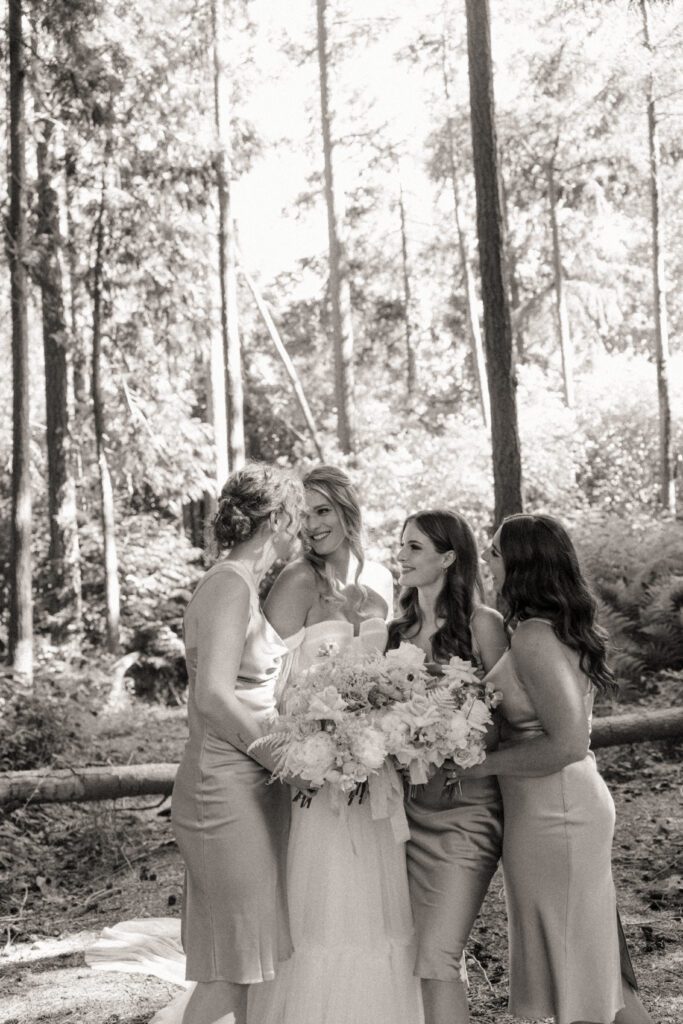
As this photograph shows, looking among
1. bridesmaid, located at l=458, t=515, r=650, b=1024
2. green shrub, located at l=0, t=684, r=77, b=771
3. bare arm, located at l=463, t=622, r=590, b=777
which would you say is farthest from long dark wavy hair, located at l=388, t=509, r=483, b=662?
green shrub, located at l=0, t=684, r=77, b=771

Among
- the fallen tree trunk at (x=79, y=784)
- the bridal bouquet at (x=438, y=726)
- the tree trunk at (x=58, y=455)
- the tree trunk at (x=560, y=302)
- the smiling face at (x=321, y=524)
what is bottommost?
the fallen tree trunk at (x=79, y=784)

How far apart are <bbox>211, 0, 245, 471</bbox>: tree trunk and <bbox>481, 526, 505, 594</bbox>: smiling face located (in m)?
15.2

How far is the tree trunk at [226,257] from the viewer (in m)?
19.2

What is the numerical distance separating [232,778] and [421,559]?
1.13 m

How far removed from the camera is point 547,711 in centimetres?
376

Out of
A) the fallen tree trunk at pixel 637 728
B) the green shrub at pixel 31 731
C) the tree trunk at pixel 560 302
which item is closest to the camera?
the fallen tree trunk at pixel 637 728

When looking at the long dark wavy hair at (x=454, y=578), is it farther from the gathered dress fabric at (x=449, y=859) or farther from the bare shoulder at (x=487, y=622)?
the gathered dress fabric at (x=449, y=859)

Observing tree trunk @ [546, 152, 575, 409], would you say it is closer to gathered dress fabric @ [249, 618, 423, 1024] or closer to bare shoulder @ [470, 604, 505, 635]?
bare shoulder @ [470, 604, 505, 635]

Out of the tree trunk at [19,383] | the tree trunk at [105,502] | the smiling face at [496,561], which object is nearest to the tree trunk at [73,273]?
the tree trunk at [105,502]

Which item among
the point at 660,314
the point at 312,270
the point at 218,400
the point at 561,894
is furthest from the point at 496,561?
the point at 312,270

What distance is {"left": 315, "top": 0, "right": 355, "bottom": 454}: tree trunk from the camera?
2198cm

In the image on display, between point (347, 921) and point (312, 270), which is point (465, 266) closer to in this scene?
point (312, 270)

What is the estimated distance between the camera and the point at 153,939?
5.64 meters

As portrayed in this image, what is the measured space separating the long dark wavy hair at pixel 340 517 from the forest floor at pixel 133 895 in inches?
77.4
